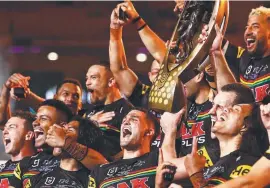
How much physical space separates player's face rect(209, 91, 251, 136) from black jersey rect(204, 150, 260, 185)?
0.10 metres

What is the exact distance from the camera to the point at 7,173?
5723 millimetres

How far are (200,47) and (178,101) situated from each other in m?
0.28

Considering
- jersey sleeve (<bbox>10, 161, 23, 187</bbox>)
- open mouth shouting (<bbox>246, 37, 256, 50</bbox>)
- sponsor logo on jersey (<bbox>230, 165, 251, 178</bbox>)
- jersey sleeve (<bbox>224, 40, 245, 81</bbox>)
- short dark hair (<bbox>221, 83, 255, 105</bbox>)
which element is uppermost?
open mouth shouting (<bbox>246, 37, 256, 50</bbox>)

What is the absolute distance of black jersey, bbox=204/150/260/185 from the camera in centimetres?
413

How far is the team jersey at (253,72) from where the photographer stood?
4.75m

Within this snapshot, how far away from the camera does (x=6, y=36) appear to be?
7.12 m

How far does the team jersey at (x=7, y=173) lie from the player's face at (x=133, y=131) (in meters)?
1.04

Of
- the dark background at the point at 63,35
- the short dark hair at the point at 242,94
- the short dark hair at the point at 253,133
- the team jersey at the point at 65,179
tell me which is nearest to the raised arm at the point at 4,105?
the dark background at the point at 63,35

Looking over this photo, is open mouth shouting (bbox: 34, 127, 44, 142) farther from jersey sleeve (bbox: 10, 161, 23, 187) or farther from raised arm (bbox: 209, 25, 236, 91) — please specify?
raised arm (bbox: 209, 25, 236, 91)

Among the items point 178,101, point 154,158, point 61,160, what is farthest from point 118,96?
point 178,101

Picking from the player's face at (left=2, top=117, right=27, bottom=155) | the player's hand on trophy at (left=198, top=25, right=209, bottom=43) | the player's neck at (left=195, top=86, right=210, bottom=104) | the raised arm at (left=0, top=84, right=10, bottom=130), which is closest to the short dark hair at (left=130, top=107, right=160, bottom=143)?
the player's neck at (left=195, top=86, right=210, bottom=104)

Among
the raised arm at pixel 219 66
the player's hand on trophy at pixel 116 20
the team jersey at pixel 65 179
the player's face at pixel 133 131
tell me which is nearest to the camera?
the raised arm at pixel 219 66

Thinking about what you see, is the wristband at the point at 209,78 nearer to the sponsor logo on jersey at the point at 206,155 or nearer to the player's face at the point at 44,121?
the sponsor logo on jersey at the point at 206,155

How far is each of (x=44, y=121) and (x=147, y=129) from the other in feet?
2.59
